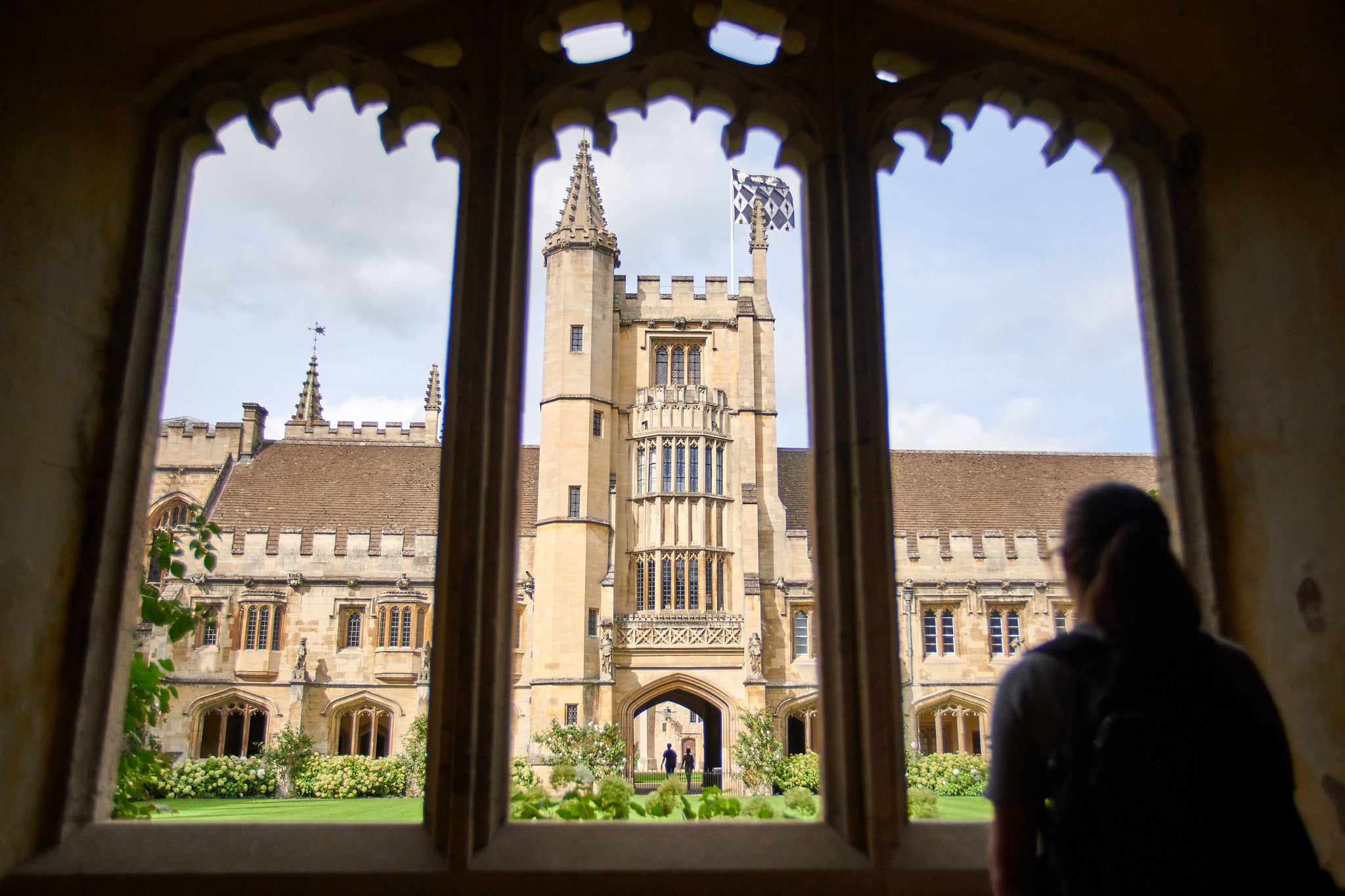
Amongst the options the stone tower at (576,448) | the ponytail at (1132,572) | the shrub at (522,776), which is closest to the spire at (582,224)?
the stone tower at (576,448)

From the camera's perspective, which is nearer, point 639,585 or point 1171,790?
point 1171,790

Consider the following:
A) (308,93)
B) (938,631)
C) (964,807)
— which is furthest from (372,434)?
(308,93)

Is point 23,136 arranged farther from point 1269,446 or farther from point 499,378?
point 1269,446

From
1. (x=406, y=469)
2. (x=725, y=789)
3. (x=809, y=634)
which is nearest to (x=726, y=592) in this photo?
(x=809, y=634)

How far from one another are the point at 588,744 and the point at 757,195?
12561 millimetres

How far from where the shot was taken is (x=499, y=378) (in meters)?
2.11

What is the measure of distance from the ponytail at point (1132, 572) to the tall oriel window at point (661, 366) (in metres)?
20.6

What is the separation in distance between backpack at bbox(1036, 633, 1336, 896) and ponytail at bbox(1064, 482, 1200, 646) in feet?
0.08

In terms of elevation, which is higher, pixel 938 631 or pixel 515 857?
pixel 515 857

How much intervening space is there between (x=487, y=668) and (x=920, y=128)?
1.70 m

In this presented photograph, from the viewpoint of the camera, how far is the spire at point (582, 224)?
67.9ft

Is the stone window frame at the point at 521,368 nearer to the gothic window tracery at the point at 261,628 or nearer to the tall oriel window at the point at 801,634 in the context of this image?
the tall oriel window at the point at 801,634

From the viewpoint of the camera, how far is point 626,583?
800 inches

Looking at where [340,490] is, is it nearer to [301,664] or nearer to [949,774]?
[301,664]
